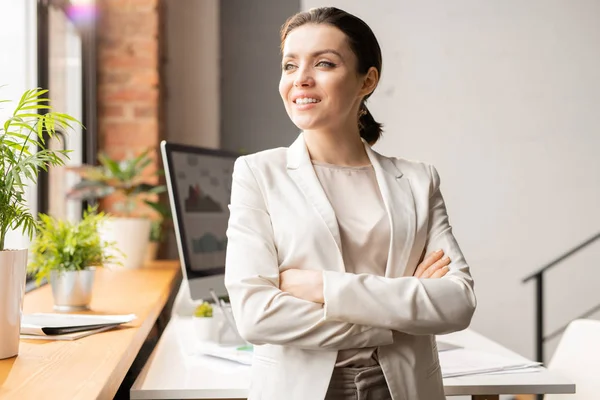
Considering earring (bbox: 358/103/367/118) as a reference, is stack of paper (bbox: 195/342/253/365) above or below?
below

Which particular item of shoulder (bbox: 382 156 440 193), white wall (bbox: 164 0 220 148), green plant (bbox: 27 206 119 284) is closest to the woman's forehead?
shoulder (bbox: 382 156 440 193)

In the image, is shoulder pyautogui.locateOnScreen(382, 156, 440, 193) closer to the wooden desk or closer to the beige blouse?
the beige blouse

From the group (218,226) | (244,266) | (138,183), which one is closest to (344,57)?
(244,266)

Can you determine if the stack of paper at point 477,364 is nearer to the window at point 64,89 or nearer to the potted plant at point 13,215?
the potted plant at point 13,215

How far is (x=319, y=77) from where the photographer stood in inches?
59.0

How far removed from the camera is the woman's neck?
1583 millimetres

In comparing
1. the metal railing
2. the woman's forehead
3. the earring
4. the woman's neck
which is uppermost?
the woman's forehead

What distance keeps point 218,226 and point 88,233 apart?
1.47 ft

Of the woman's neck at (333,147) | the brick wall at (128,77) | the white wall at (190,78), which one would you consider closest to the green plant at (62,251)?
the woman's neck at (333,147)

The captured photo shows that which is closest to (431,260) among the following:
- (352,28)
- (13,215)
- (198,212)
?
(352,28)

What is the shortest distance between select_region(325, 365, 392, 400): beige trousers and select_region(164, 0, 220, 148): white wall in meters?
2.98

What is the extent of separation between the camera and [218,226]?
2385mm

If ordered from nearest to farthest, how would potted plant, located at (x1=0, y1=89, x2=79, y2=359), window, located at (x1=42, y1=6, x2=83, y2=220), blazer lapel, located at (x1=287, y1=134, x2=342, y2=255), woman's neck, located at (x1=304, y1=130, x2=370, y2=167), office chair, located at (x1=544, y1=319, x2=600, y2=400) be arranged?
potted plant, located at (x1=0, y1=89, x2=79, y2=359)
blazer lapel, located at (x1=287, y1=134, x2=342, y2=255)
woman's neck, located at (x1=304, y1=130, x2=370, y2=167)
office chair, located at (x1=544, y1=319, x2=600, y2=400)
window, located at (x1=42, y1=6, x2=83, y2=220)

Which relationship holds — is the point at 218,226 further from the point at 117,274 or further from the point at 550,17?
the point at 550,17
